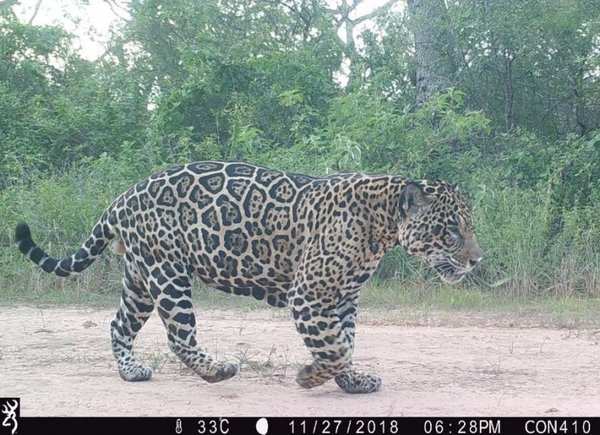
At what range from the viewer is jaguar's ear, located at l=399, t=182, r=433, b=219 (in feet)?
19.4

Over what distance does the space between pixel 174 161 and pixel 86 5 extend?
13.5m

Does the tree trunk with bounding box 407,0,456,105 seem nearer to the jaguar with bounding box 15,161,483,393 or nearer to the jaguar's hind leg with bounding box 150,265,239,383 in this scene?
the jaguar with bounding box 15,161,483,393

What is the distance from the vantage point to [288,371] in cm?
700

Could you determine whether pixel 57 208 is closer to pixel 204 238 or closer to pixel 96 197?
pixel 96 197

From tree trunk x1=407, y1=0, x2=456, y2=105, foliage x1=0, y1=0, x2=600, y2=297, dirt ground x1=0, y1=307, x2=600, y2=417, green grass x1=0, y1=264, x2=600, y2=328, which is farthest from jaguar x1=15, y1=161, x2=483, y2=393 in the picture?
tree trunk x1=407, y1=0, x2=456, y2=105

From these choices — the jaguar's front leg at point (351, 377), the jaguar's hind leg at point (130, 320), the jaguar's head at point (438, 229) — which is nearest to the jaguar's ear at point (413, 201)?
the jaguar's head at point (438, 229)

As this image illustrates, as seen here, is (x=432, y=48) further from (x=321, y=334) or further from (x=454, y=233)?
(x=321, y=334)

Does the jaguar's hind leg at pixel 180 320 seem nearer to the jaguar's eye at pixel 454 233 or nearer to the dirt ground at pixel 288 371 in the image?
the dirt ground at pixel 288 371

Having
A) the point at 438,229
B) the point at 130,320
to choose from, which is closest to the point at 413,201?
the point at 438,229

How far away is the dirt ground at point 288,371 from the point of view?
5.61 metres

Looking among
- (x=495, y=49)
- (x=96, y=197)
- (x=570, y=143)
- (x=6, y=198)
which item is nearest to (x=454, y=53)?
(x=495, y=49)

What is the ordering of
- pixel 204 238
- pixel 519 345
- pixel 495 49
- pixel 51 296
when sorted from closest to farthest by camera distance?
1. pixel 204 238
2. pixel 519 345
3. pixel 51 296
4. pixel 495 49

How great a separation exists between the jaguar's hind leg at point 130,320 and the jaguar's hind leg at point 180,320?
34cm

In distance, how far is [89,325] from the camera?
943 centimetres
